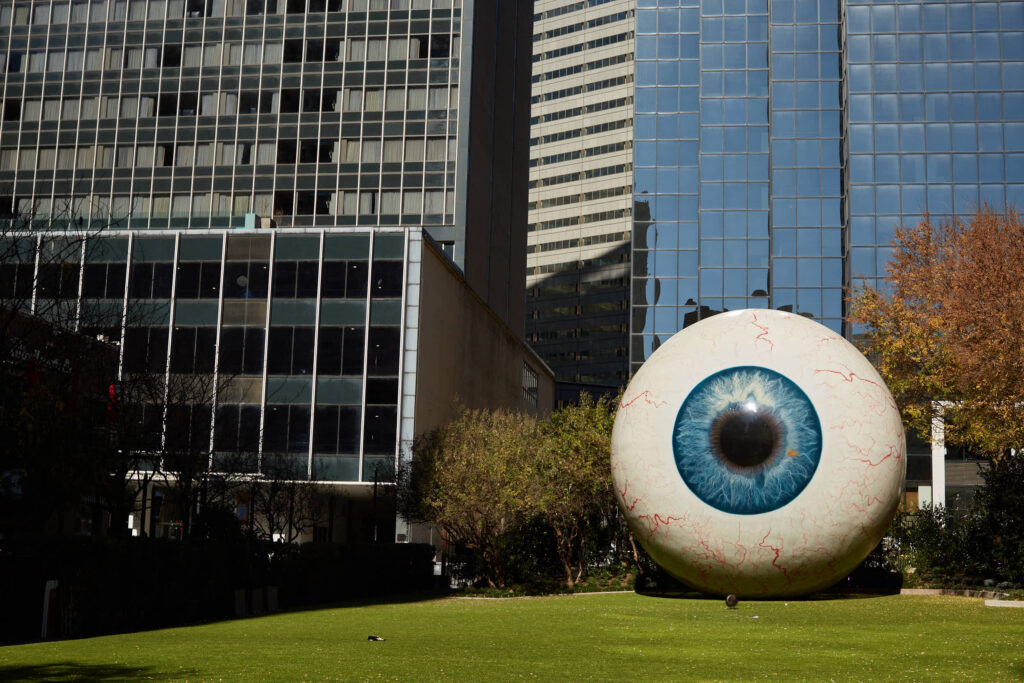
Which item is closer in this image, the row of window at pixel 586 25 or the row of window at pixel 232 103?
the row of window at pixel 232 103

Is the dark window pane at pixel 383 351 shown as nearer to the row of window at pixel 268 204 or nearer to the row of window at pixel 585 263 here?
the row of window at pixel 268 204

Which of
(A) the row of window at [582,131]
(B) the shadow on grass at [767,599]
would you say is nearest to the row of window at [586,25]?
(A) the row of window at [582,131]

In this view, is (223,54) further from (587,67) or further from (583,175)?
(587,67)

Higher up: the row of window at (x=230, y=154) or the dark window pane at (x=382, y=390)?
the row of window at (x=230, y=154)

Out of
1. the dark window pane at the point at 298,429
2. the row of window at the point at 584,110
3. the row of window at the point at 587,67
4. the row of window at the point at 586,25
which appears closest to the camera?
the dark window pane at the point at 298,429

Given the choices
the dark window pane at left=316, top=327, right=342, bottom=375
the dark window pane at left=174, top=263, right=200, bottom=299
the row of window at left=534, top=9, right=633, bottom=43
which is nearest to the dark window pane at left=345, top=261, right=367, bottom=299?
the dark window pane at left=316, top=327, right=342, bottom=375

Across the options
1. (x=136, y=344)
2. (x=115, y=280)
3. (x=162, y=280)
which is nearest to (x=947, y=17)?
(x=162, y=280)
